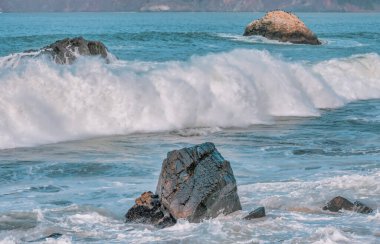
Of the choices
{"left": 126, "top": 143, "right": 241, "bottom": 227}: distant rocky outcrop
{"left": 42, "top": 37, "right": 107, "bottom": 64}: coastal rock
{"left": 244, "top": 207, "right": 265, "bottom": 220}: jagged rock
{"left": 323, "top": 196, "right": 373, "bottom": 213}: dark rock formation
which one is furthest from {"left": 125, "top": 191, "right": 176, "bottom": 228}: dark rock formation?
{"left": 42, "top": 37, "right": 107, "bottom": 64}: coastal rock

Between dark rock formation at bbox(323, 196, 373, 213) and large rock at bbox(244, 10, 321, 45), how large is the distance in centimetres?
4090

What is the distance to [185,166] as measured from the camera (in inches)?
370

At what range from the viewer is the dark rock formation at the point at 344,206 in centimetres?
951

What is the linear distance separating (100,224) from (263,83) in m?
12.7

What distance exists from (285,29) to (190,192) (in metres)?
43.6

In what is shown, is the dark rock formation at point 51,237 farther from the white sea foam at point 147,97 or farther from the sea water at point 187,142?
the white sea foam at point 147,97

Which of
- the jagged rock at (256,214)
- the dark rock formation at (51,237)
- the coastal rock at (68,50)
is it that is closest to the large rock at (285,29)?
the coastal rock at (68,50)

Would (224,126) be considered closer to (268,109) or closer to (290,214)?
(268,109)

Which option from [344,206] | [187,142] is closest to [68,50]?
[187,142]

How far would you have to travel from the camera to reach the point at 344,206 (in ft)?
31.5

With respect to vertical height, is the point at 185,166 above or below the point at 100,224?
above

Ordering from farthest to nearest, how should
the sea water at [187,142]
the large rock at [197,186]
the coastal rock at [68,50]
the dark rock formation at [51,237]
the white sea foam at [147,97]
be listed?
the coastal rock at [68,50], the white sea foam at [147,97], the large rock at [197,186], the sea water at [187,142], the dark rock formation at [51,237]

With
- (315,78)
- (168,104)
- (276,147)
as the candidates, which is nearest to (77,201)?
(276,147)

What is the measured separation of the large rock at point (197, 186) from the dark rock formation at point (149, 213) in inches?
3.4
